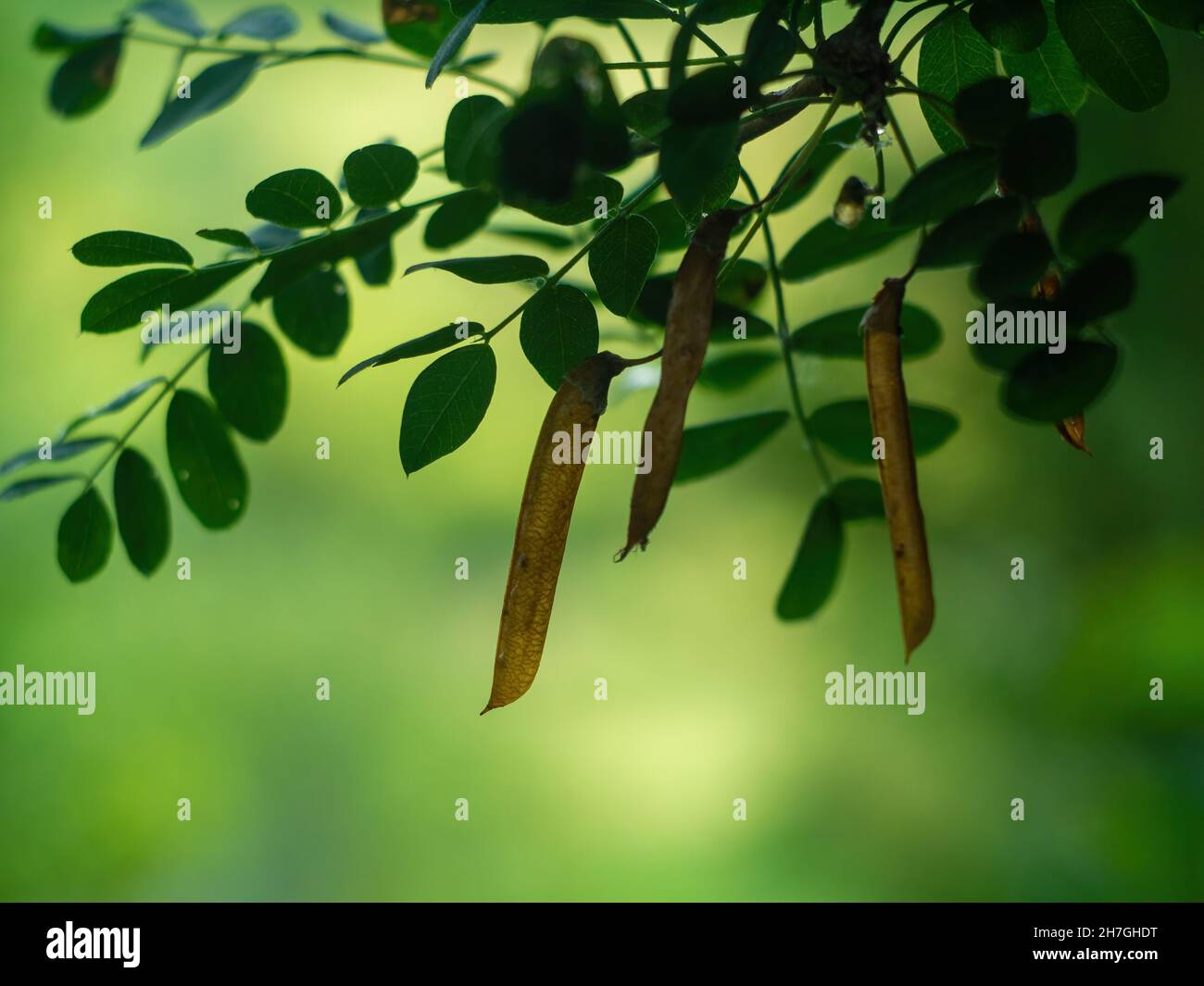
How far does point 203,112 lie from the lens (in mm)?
454

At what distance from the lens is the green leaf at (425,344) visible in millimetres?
335

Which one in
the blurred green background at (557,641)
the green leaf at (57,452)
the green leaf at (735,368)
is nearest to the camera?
the green leaf at (57,452)

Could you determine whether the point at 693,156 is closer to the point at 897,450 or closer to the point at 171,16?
the point at 897,450

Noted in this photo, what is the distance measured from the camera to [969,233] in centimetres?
30

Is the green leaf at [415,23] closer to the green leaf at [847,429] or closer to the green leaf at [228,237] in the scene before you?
the green leaf at [228,237]

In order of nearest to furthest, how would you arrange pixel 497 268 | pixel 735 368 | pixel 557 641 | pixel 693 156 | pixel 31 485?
pixel 693 156
pixel 497 268
pixel 31 485
pixel 735 368
pixel 557 641

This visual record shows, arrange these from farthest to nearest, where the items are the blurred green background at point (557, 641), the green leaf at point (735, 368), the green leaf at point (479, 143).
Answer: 1. the blurred green background at point (557, 641)
2. the green leaf at point (735, 368)
3. the green leaf at point (479, 143)

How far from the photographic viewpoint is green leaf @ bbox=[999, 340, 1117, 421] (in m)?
0.29

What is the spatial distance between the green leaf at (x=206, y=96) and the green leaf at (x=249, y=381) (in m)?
0.10

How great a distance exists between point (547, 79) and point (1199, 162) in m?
1.16

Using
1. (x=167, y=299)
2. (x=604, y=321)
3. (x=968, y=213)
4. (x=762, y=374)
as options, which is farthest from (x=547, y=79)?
(x=604, y=321)

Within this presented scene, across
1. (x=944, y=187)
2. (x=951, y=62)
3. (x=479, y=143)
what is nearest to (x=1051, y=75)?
(x=951, y=62)

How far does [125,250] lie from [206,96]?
9 centimetres

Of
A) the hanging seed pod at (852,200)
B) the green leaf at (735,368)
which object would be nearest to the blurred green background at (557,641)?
the green leaf at (735,368)
